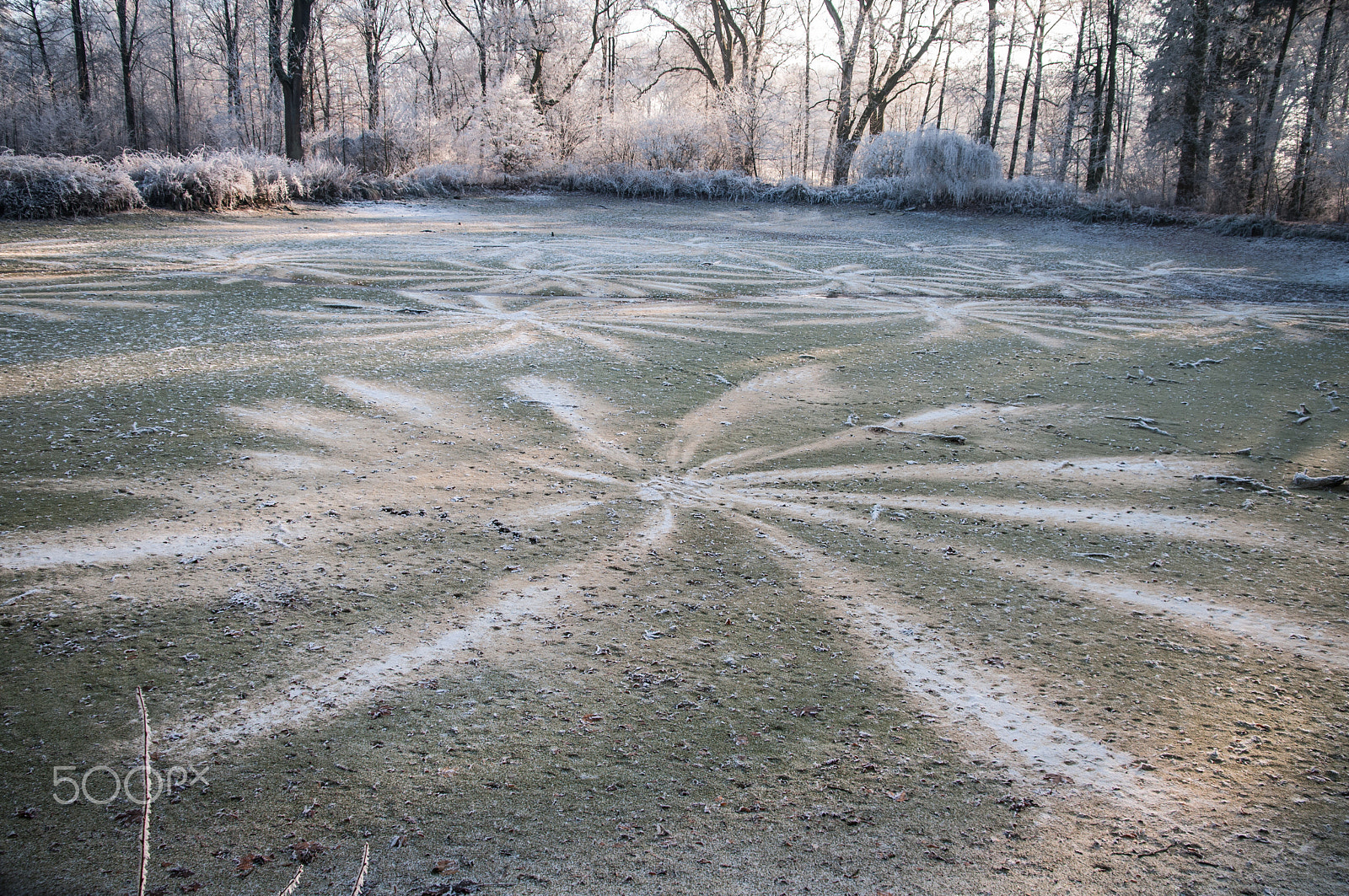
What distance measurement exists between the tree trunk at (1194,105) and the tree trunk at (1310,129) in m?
1.80

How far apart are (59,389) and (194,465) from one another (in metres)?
1.45

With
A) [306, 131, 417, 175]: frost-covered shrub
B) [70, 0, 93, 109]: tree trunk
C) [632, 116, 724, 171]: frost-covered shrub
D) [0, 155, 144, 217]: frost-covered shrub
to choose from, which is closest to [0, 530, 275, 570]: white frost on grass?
[0, 155, 144, 217]: frost-covered shrub

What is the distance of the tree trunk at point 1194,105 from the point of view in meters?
15.3

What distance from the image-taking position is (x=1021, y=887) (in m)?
1.45

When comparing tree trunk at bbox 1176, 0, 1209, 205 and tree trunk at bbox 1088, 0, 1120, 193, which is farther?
tree trunk at bbox 1088, 0, 1120, 193

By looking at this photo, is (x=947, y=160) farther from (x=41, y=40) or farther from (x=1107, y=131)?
(x=41, y=40)

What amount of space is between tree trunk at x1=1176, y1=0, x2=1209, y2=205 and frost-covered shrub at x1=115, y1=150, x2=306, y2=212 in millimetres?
→ 17386

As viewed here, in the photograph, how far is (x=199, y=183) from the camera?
11758mm

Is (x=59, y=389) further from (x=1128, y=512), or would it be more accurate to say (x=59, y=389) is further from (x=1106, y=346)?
(x=1106, y=346)

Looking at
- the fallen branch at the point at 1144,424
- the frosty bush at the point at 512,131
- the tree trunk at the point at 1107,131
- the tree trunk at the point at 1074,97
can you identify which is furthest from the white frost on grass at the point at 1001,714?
the tree trunk at the point at 1074,97

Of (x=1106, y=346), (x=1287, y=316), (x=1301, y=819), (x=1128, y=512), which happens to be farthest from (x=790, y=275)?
(x=1301, y=819)

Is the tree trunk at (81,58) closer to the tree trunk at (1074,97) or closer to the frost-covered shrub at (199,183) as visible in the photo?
the frost-covered shrub at (199,183)

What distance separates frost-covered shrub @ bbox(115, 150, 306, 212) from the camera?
11562 mm

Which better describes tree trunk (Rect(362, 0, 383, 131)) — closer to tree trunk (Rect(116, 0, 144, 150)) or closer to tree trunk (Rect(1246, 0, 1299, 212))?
tree trunk (Rect(116, 0, 144, 150))
